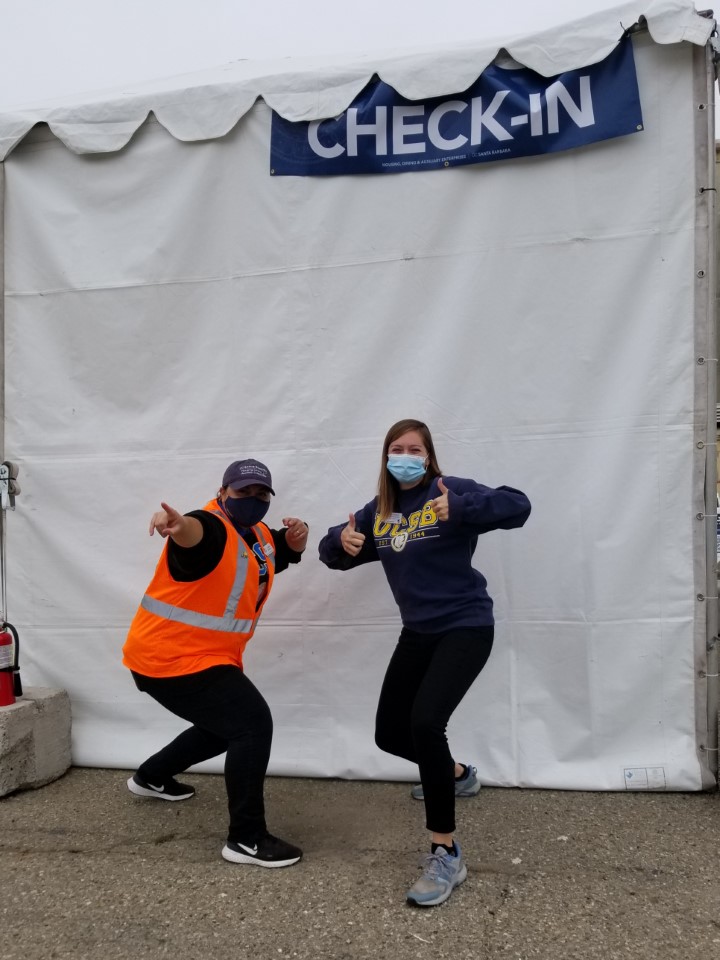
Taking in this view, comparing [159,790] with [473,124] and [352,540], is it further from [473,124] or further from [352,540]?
[473,124]

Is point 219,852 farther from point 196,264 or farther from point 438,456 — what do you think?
point 196,264

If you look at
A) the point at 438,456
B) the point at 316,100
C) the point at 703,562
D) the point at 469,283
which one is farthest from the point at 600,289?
the point at 316,100

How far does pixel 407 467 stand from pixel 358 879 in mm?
1557

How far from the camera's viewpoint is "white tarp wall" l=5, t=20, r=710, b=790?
385cm

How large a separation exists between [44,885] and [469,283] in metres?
3.13

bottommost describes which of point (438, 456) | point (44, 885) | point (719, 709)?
point (44, 885)

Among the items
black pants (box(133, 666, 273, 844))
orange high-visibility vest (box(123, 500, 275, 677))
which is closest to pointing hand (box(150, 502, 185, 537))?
orange high-visibility vest (box(123, 500, 275, 677))

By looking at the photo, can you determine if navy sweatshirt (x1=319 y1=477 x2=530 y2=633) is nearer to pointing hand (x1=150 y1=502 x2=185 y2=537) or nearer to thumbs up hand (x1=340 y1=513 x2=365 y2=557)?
thumbs up hand (x1=340 y1=513 x2=365 y2=557)

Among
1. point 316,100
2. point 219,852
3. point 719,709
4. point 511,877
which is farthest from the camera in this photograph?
point 316,100

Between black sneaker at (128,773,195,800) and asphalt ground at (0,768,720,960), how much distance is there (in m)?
0.04

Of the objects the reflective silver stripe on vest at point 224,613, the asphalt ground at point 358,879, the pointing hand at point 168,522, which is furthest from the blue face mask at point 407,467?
the asphalt ground at point 358,879

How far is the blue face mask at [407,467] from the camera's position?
3328mm

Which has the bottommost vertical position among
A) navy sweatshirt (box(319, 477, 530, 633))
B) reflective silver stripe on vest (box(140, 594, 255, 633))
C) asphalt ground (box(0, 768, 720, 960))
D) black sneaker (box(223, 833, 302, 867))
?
asphalt ground (box(0, 768, 720, 960))

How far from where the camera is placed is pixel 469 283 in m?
4.02
